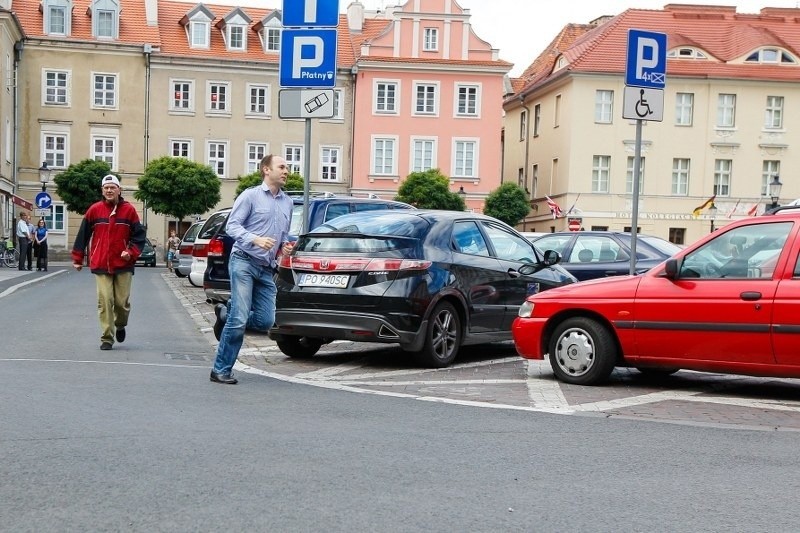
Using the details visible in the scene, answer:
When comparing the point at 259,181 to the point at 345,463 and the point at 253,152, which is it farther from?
the point at 345,463

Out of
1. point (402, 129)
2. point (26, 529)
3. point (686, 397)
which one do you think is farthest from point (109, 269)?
point (402, 129)

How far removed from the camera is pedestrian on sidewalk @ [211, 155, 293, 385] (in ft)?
30.3

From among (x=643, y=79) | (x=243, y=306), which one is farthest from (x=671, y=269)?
(x=643, y=79)

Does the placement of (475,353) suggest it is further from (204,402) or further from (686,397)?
(204,402)

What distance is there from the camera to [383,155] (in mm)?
61906

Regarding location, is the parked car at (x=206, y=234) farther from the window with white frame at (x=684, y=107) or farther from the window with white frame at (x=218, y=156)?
the window with white frame at (x=684, y=107)

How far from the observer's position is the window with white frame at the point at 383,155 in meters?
61.8

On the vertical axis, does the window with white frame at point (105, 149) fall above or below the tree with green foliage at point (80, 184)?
above

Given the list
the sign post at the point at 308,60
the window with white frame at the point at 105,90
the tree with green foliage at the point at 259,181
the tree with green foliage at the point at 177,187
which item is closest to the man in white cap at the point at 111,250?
the sign post at the point at 308,60

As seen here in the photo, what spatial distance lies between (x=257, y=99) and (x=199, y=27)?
505cm

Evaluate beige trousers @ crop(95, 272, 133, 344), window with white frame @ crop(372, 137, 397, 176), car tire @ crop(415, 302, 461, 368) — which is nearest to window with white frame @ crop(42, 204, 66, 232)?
window with white frame @ crop(372, 137, 397, 176)

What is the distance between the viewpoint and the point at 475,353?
1296 cm

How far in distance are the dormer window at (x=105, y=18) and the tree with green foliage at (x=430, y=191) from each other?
706 inches

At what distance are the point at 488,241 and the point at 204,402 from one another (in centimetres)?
491
